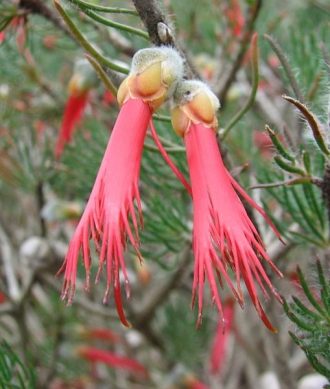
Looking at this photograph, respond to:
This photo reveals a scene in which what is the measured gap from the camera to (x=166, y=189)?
877 millimetres

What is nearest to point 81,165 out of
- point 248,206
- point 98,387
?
point 248,206

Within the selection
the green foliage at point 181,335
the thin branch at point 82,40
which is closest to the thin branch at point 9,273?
the green foliage at point 181,335

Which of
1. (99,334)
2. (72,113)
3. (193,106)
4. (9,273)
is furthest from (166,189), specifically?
(99,334)

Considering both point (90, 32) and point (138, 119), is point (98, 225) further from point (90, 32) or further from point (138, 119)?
point (90, 32)

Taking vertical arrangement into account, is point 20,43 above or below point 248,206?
above

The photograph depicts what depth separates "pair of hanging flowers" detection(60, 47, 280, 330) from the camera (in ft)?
1.49

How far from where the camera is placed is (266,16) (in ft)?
4.55

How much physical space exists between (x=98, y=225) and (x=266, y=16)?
1.04 meters

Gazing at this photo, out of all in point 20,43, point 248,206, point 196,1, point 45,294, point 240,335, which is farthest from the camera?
point 45,294

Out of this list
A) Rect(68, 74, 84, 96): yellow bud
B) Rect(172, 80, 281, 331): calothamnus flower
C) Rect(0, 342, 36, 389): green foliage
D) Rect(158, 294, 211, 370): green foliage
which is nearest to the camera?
Rect(172, 80, 281, 331): calothamnus flower

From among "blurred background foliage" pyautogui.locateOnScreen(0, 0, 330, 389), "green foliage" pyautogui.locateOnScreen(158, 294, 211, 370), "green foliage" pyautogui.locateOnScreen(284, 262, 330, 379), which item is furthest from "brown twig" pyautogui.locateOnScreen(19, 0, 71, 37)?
"green foliage" pyautogui.locateOnScreen(158, 294, 211, 370)

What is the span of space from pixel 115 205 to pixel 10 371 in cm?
32

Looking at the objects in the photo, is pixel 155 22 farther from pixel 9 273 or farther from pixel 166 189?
pixel 9 273

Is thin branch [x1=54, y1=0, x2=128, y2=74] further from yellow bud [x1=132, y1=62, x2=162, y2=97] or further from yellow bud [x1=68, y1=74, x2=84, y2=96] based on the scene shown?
yellow bud [x1=68, y1=74, x2=84, y2=96]
